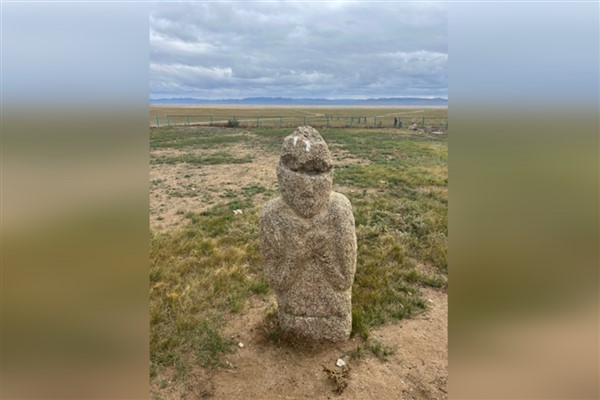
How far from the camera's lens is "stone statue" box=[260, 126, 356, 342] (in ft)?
14.8

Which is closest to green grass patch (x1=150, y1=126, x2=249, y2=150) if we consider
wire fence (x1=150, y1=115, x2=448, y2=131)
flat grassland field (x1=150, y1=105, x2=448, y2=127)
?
flat grassland field (x1=150, y1=105, x2=448, y2=127)

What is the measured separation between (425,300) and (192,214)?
269 inches

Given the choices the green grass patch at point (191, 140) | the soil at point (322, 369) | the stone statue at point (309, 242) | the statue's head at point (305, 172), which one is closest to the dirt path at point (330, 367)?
the soil at point (322, 369)

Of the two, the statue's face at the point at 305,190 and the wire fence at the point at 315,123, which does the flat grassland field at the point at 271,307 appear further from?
the wire fence at the point at 315,123

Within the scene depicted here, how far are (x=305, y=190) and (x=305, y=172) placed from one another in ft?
0.72

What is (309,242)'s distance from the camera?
184 inches

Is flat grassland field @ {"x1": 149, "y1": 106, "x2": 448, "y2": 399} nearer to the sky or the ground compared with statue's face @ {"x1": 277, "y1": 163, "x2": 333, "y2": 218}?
nearer to the ground

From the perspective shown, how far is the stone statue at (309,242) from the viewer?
4516 mm

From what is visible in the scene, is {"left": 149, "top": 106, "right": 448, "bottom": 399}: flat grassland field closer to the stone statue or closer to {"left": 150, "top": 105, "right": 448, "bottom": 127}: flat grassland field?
the stone statue

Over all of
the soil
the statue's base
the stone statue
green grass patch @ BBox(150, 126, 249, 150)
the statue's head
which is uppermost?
green grass patch @ BBox(150, 126, 249, 150)

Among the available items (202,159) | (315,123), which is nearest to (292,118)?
(315,123)

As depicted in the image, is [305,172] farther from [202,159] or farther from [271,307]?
[202,159]
